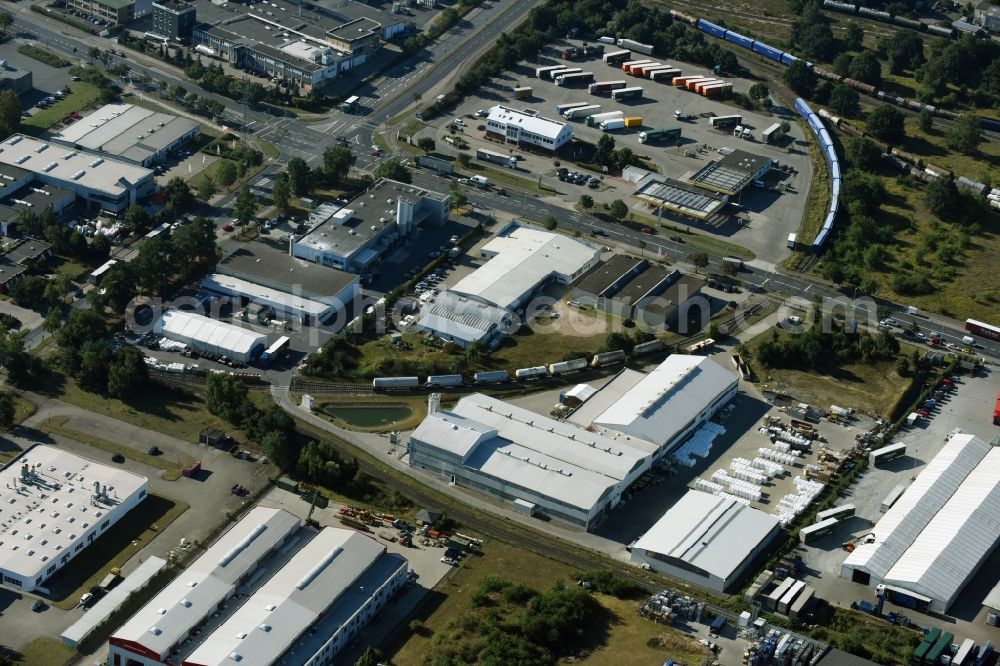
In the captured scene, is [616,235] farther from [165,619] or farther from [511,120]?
[165,619]

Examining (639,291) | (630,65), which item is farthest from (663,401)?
(630,65)

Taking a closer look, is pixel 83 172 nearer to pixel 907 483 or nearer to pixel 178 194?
pixel 178 194

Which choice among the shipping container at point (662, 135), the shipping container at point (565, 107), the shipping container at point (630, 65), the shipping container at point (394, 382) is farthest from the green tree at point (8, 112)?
the shipping container at point (630, 65)

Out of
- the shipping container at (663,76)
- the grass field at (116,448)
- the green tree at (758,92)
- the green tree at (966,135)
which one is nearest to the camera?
the grass field at (116,448)

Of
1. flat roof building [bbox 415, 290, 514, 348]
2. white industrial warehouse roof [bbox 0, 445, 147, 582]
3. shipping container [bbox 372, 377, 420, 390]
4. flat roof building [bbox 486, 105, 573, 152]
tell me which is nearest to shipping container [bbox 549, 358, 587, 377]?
flat roof building [bbox 415, 290, 514, 348]

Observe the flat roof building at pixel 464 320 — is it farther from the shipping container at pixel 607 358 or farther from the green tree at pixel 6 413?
the green tree at pixel 6 413
